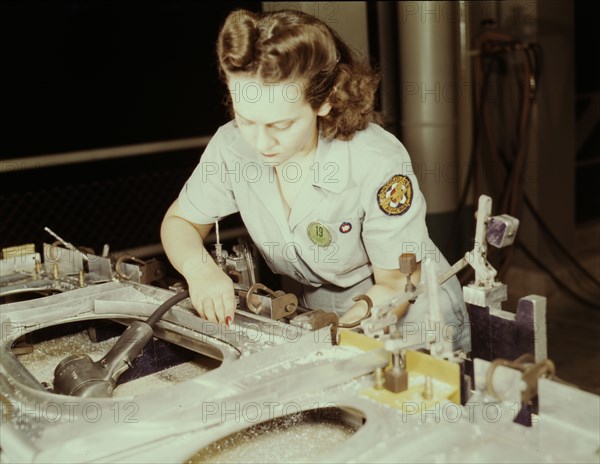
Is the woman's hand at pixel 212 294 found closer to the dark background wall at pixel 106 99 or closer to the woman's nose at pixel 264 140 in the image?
the woman's nose at pixel 264 140

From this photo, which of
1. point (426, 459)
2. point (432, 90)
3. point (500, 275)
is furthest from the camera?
point (500, 275)

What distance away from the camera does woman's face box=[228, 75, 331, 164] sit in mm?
1507

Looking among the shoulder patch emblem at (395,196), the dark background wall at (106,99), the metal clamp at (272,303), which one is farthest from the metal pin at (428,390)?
the dark background wall at (106,99)

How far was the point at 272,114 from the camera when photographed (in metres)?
1.51

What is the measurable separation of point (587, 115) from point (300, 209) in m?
3.79

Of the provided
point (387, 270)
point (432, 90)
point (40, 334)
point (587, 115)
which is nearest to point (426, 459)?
point (387, 270)

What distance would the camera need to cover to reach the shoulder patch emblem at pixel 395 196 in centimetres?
169

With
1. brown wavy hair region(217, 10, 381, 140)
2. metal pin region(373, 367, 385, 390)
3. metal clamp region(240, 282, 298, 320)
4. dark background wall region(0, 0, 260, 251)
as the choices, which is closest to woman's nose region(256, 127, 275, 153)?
brown wavy hair region(217, 10, 381, 140)

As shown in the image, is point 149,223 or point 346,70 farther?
point 149,223

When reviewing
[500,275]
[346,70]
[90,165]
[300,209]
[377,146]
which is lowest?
[500,275]

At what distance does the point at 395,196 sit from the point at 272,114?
35 cm

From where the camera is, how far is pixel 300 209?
1.83m

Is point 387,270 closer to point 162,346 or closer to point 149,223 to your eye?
point 162,346

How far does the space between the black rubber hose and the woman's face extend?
0.34m
